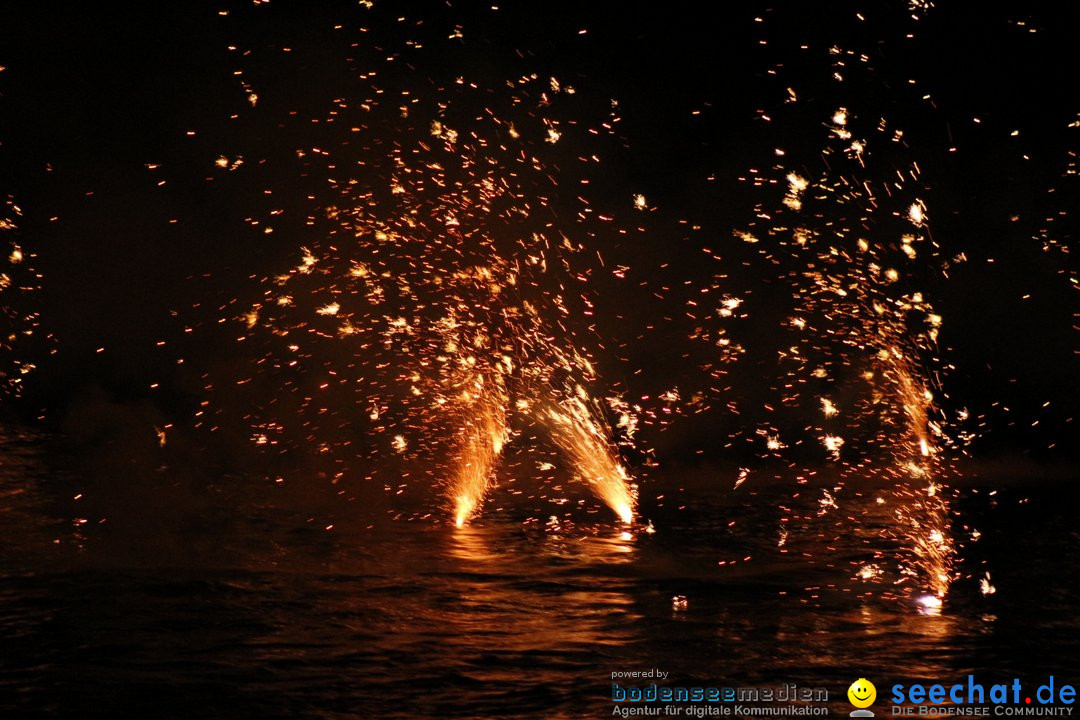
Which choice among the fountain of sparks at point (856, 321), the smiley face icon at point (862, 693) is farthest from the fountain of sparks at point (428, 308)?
the smiley face icon at point (862, 693)

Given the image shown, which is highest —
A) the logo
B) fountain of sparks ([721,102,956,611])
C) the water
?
fountain of sparks ([721,102,956,611])

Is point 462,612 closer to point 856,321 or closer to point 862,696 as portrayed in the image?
point 862,696

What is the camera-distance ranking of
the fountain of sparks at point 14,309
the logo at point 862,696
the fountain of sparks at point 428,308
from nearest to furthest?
the logo at point 862,696, the fountain of sparks at point 428,308, the fountain of sparks at point 14,309

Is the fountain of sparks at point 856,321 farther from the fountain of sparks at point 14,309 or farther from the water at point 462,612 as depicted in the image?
the fountain of sparks at point 14,309

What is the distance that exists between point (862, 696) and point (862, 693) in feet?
0.15

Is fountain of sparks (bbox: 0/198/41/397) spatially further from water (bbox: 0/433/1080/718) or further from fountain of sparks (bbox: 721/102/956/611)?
fountain of sparks (bbox: 721/102/956/611)

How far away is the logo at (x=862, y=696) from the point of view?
18.0ft

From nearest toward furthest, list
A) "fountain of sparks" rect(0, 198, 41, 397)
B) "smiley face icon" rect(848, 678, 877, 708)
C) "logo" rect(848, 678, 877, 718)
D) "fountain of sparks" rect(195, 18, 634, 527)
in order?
"logo" rect(848, 678, 877, 718)
"smiley face icon" rect(848, 678, 877, 708)
"fountain of sparks" rect(195, 18, 634, 527)
"fountain of sparks" rect(0, 198, 41, 397)

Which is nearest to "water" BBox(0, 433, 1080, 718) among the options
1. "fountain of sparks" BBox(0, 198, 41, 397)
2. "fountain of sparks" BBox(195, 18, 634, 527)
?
"fountain of sparks" BBox(195, 18, 634, 527)

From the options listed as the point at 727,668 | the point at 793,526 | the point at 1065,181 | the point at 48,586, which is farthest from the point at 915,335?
the point at 48,586

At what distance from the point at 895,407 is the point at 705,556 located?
9709 mm

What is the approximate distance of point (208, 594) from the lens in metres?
7.53

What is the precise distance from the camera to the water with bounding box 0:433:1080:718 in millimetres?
5719

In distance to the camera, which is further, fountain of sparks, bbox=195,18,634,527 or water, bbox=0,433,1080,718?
fountain of sparks, bbox=195,18,634,527
